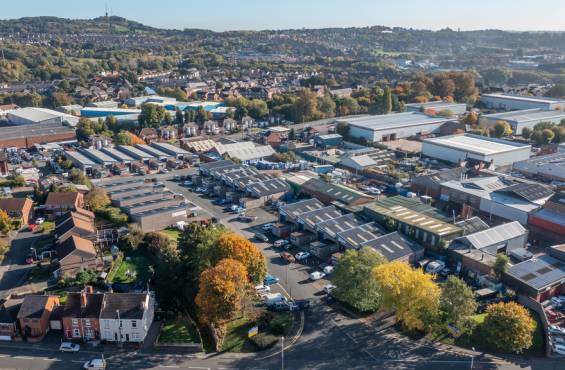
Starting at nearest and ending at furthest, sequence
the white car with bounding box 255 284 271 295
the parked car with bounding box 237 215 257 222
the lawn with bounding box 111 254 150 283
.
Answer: the white car with bounding box 255 284 271 295
the lawn with bounding box 111 254 150 283
the parked car with bounding box 237 215 257 222

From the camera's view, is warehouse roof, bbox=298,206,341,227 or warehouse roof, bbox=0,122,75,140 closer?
warehouse roof, bbox=298,206,341,227

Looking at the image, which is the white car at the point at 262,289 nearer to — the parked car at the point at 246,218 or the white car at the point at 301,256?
the white car at the point at 301,256

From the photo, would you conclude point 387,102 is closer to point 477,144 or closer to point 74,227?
point 477,144

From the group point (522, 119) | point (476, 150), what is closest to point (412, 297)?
point (476, 150)

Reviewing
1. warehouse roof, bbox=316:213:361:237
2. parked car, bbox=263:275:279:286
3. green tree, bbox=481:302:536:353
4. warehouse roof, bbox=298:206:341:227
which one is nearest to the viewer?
green tree, bbox=481:302:536:353

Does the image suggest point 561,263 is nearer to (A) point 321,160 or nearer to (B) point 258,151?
(A) point 321,160

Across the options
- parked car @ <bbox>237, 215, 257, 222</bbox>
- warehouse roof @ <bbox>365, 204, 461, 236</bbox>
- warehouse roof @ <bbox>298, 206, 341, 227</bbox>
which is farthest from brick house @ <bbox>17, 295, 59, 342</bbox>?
warehouse roof @ <bbox>365, 204, 461, 236</bbox>

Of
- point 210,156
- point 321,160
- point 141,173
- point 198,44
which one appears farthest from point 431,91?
point 198,44

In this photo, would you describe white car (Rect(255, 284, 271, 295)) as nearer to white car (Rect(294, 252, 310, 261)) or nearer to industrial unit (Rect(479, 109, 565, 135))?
white car (Rect(294, 252, 310, 261))
